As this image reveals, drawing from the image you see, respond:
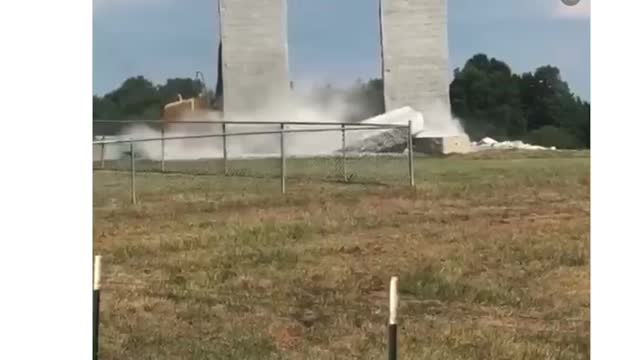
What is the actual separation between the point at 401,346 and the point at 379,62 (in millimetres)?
1142

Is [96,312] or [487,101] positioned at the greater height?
[487,101]

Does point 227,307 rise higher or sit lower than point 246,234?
lower

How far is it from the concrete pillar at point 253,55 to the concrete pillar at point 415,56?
0.43m

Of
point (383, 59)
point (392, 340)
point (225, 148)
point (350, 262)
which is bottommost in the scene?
point (392, 340)

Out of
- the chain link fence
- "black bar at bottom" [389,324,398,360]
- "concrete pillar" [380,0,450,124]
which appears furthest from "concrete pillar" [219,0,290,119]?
"black bar at bottom" [389,324,398,360]

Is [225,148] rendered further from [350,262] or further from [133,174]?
[350,262]

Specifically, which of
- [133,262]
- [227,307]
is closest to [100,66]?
[133,262]

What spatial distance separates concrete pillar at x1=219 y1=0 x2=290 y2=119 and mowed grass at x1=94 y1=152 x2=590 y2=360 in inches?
13.2

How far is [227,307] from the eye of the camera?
4.13 meters

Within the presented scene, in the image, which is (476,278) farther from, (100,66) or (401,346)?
(100,66)

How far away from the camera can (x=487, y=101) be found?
158 inches

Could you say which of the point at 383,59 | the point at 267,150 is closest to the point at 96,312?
the point at 267,150

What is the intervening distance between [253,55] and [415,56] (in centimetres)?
68

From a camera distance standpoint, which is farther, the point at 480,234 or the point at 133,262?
the point at 133,262
